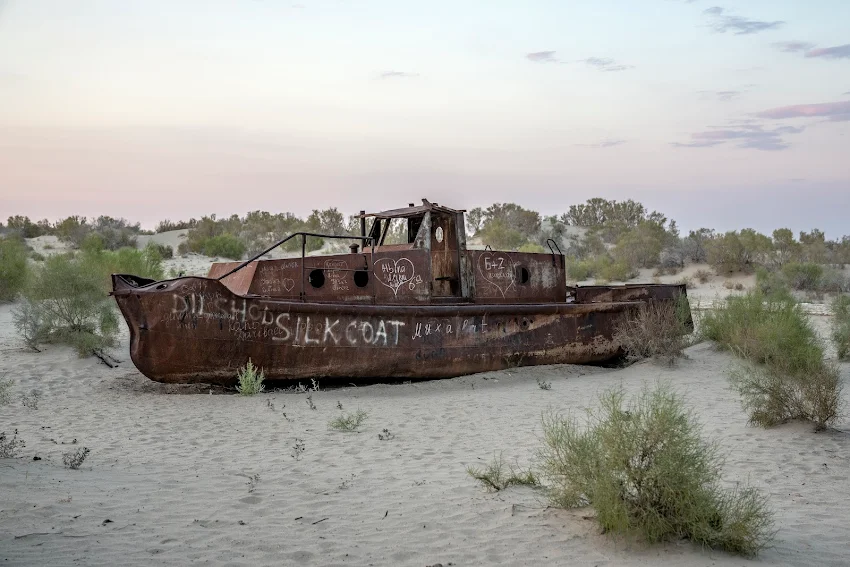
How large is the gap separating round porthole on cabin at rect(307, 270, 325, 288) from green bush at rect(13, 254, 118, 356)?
13.5 feet

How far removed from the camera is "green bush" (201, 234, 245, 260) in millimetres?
31531

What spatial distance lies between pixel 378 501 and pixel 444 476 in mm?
833

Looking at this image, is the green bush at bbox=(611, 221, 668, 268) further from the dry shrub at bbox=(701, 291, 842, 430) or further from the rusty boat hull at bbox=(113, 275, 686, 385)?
the rusty boat hull at bbox=(113, 275, 686, 385)

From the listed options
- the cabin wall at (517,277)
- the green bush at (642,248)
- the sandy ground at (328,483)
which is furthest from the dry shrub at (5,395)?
the green bush at (642,248)

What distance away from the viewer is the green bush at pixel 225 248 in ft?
103

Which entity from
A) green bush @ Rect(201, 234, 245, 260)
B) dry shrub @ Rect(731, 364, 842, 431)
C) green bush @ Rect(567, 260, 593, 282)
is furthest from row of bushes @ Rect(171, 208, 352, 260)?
dry shrub @ Rect(731, 364, 842, 431)

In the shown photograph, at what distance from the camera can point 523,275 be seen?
12.3 m

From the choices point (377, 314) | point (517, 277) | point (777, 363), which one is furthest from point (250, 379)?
point (777, 363)

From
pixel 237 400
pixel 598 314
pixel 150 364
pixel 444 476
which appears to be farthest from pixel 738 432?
pixel 150 364

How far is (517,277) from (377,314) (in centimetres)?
301

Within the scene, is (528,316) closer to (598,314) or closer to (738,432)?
(598,314)

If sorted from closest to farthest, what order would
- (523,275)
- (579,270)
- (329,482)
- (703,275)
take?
(329,482)
(523,275)
(703,275)
(579,270)

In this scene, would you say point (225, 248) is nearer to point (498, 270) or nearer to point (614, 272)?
point (614, 272)

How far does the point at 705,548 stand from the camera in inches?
171
